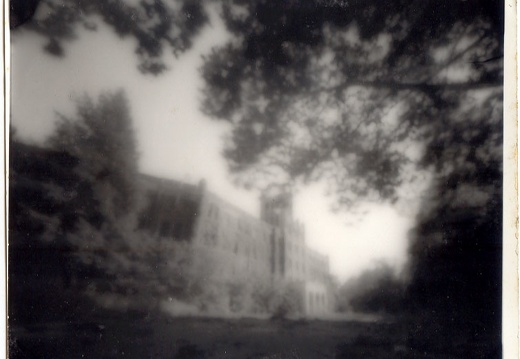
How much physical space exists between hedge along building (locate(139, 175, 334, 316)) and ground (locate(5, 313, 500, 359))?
3.9 inches

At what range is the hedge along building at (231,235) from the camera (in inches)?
53.3

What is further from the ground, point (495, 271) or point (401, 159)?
point (401, 159)

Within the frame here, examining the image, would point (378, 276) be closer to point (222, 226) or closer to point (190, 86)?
point (222, 226)

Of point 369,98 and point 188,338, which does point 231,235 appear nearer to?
point 188,338

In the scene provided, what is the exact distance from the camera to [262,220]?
1.36 meters

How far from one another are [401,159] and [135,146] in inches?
34.9

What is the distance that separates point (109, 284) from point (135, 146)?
47 cm

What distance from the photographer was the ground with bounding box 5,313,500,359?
1.36 metres

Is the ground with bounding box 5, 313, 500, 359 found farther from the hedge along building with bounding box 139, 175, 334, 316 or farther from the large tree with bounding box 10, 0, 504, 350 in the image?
the large tree with bounding box 10, 0, 504, 350

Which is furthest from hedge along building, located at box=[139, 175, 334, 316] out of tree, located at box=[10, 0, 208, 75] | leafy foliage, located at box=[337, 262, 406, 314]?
tree, located at box=[10, 0, 208, 75]

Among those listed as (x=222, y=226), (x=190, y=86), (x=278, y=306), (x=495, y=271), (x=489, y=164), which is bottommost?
(x=278, y=306)

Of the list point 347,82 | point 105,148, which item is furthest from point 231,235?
point 347,82

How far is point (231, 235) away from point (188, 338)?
1.23 feet

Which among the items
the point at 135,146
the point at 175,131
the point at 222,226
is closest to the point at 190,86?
the point at 175,131
